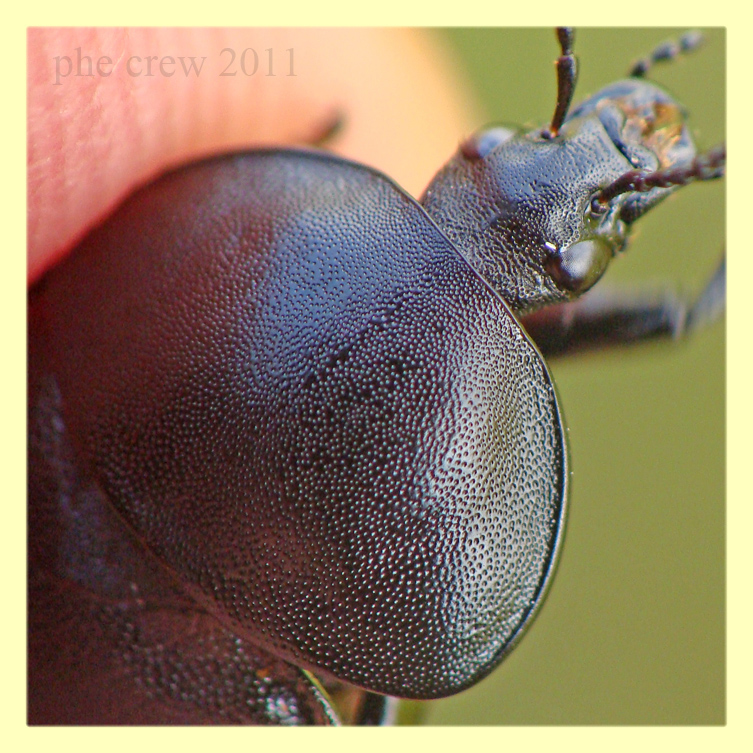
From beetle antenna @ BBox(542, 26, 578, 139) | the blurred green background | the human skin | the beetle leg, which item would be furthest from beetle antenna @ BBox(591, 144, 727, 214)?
the blurred green background

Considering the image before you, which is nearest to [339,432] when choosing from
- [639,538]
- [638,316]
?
[638,316]

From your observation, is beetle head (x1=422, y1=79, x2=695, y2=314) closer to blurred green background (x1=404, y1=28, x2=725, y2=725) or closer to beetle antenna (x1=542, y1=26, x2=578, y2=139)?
beetle antenna (x1=542, y1=26, x2=578, y2=139)

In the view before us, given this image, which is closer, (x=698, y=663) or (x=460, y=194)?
(x=460, y=194)

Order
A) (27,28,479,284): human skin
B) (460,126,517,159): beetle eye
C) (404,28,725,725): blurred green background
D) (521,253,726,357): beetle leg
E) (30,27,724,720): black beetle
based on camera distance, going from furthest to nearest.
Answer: (404,28,725,725): blurred green background → (521,253,726,357): beetle leg → (27,28,479,284): human skin → (460,126,517,159): beetle eye → (30,27,724,720): black beetle

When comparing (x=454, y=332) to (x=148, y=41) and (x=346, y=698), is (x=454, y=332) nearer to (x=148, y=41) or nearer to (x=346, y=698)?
(x=346, y=698)

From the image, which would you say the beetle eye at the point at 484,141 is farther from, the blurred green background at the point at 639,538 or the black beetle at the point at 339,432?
the blurred green background at the point at 639,538

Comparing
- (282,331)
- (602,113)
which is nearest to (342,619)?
(282,331)
